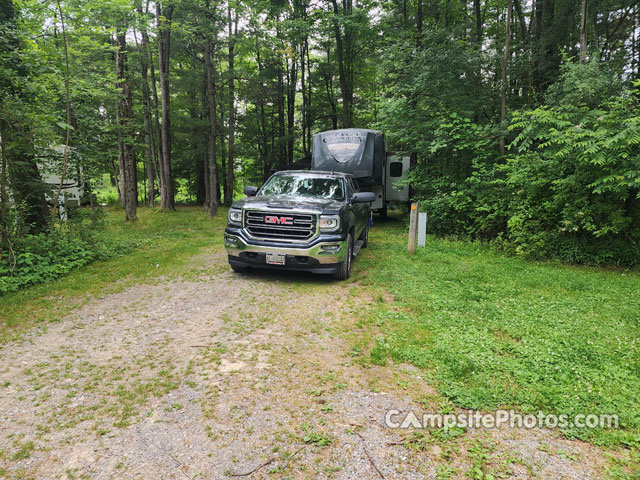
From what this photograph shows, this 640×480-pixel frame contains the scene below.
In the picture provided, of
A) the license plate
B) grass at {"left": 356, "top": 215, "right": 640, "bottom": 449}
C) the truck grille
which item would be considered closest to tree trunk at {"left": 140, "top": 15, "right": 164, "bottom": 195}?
the truck grille

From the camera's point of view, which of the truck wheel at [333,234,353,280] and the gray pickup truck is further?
the truck wheel at [333,234,353,280]

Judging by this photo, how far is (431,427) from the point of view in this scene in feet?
8.32

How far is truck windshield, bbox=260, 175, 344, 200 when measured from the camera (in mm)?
7090

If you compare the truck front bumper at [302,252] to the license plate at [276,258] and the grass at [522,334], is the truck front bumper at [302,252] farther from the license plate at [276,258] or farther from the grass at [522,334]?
the grass at [522,334]

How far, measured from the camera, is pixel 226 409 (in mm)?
2736

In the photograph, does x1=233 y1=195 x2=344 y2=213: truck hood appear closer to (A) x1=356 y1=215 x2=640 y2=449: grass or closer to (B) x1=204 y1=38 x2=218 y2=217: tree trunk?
(A) x1=356 y1=215 x2=640 y2=449: grass

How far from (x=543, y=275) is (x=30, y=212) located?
1037cm

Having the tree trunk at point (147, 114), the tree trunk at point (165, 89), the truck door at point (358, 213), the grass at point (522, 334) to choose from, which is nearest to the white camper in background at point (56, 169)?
the truck door at point (358, 213)

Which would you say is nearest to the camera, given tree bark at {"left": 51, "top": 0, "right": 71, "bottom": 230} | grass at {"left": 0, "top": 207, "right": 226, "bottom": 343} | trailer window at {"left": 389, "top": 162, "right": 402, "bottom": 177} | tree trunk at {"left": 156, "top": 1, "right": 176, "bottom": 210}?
grass at {"left": 0, "top": 207, "right": 226, "bottom": 343}

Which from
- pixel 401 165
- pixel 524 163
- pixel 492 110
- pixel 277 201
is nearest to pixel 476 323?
pixel 277 201

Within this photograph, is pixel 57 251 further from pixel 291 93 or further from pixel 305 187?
pixel 291 93

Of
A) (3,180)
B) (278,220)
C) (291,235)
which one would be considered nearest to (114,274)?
(3,180)
